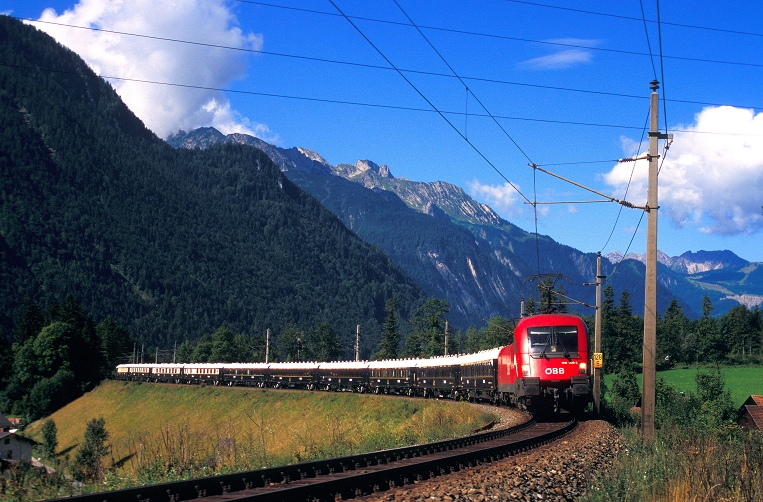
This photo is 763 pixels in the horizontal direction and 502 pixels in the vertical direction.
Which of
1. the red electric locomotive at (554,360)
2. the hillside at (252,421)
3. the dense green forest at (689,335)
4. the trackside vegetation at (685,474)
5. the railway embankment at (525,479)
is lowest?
the hillside at (252,421)

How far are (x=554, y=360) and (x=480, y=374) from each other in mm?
15717

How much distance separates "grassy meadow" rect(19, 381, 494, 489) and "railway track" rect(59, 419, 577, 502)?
2.26 metres

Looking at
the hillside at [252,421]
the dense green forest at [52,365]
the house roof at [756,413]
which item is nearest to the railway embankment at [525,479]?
the hillside at [252,421]

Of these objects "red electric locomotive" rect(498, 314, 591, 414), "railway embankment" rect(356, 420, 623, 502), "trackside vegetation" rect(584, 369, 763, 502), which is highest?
"red electric locomotive" rect(498, 314, 591, 414)

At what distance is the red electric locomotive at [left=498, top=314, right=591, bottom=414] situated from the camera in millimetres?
29750

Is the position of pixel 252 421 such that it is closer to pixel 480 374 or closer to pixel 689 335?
pixel 480 374

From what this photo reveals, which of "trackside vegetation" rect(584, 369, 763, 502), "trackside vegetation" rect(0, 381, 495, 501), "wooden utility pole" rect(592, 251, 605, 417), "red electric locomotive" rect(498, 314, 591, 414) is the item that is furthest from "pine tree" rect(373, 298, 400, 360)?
"trackside vegetation" rect(584, 369, 763, 502)

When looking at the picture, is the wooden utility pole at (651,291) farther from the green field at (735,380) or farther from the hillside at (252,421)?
the green field at (735,380)

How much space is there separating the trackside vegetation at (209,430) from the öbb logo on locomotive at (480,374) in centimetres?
249

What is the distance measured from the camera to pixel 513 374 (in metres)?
32.3

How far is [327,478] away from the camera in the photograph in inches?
518

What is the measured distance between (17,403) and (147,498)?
326 ft

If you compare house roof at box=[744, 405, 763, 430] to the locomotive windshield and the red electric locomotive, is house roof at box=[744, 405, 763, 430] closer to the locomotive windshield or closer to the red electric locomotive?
the red electric locomotive

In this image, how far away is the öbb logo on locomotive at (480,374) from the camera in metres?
29.9
